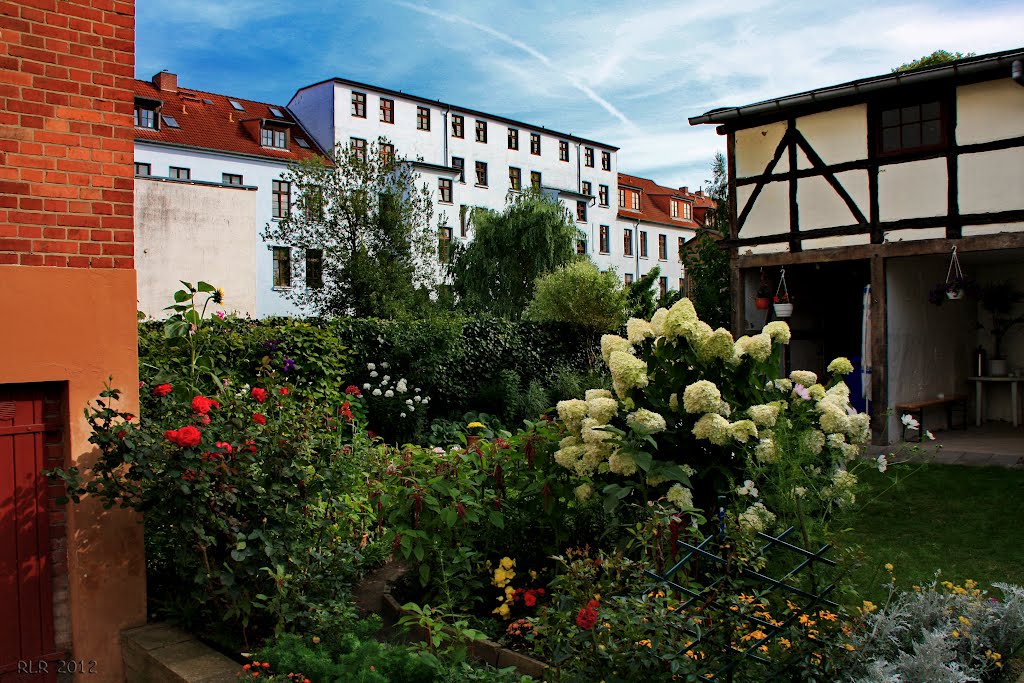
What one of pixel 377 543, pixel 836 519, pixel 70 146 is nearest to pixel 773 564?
pixel 836 519

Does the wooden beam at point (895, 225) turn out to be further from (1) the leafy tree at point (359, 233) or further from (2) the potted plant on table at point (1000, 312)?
(1) the leafy tree at point (359, 233)

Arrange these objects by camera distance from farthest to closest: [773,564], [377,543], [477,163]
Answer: [477,163] → [377,543] → [773,564]

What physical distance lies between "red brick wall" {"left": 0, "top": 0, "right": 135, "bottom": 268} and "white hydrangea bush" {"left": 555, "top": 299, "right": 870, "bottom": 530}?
2.60 meters

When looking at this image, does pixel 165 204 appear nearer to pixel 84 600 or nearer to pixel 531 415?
pixel 531 415

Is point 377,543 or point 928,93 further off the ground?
point 928,93

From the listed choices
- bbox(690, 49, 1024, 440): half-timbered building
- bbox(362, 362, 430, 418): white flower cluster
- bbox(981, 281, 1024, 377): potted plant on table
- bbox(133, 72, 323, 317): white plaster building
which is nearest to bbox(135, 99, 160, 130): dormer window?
bbox(133, 72, 323, 317): white plaster building

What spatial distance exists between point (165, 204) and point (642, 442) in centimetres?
2098

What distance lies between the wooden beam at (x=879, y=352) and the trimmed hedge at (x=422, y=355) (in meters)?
4.62

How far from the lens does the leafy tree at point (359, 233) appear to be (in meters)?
24.6

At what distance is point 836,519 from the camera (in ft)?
11.1

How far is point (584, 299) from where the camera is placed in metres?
16.6

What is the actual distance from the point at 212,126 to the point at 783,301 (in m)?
30.9

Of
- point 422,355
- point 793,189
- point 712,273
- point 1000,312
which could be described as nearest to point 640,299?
point 712,273

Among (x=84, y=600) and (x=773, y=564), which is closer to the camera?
(x=773, y=564)
